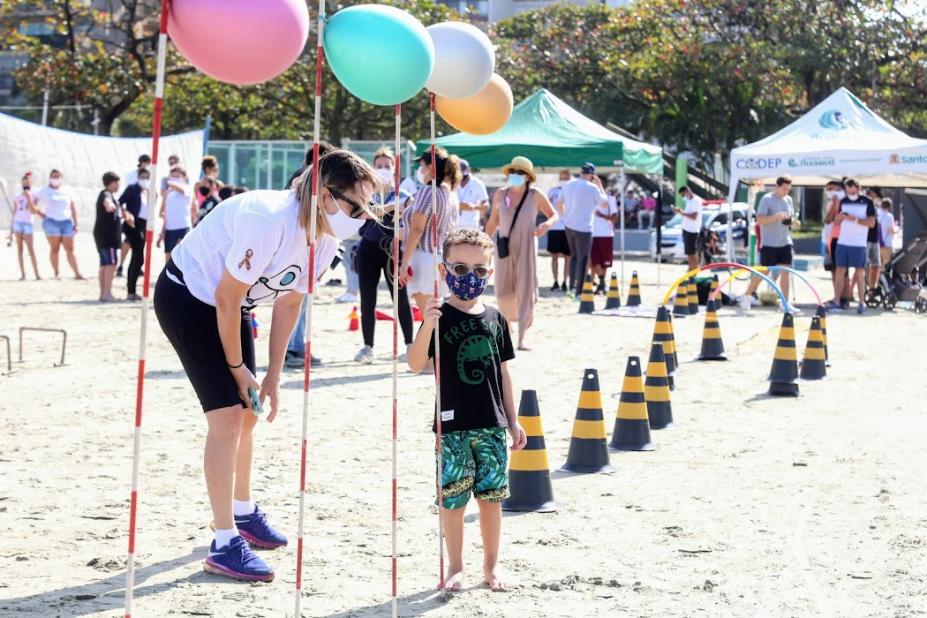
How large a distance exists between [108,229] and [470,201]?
511cm

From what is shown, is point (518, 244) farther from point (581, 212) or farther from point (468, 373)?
point (468, 373)

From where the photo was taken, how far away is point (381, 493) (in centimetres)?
707

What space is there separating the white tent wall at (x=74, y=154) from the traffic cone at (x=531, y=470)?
19.0 metres

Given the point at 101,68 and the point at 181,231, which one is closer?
the point at 181,231

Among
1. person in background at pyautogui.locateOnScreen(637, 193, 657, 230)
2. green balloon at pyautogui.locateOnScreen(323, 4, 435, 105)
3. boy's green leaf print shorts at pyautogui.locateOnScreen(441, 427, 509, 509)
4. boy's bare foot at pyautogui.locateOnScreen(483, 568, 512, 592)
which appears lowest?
boy's bare foot at pyautogui.locateOnScreen(483, 568, 512, 592)

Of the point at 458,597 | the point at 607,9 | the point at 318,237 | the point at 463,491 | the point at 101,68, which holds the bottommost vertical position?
the point at 458,597

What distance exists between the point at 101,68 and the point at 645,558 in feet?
111

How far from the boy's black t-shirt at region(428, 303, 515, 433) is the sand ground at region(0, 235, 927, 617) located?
0.71 meters

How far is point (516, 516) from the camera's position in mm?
6688

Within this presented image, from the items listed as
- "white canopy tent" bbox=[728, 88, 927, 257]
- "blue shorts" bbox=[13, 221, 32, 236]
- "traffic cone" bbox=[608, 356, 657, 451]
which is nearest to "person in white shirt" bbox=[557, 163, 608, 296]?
"white canopy tent" bbox=[728, 88, 927, 257]

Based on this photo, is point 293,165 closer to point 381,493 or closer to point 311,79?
point 311,79

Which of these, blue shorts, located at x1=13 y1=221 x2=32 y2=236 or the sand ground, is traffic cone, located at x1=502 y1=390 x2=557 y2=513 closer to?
the sand ground

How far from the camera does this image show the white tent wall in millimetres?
25812

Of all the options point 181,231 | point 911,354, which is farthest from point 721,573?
point 181,231
